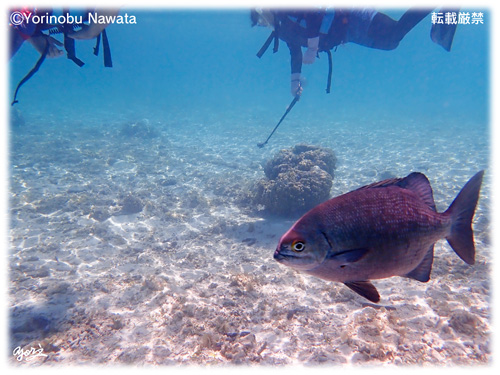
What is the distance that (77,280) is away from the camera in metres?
5.77

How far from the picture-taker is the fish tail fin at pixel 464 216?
1.96 m

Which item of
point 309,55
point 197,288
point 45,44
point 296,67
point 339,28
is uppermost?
point 339,28

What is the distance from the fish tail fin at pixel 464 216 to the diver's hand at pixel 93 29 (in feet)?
17.2

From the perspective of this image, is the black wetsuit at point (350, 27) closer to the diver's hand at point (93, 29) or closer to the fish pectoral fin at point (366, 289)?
the diver's hand at point (93, 29)

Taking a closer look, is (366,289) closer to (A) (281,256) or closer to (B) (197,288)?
(A) (281,256)

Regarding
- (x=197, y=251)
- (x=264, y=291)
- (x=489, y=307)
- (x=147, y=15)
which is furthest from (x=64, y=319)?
(x=147, y=15)

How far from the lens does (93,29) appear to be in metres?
4.45

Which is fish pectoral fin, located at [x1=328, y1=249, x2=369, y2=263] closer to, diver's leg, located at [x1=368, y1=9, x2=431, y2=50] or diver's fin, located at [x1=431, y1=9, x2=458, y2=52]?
diver's fin, located at [x1=431, y1=9, x2=458, y2=52]

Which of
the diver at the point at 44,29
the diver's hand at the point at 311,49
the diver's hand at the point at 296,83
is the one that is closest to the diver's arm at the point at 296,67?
the diver's hand at the point at 296,83

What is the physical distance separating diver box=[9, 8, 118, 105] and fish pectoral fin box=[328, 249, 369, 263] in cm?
495

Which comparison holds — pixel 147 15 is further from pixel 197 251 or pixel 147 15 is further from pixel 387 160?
pixel 197 251

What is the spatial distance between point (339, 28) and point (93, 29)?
23.3ft

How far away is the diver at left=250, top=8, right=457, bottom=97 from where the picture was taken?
7770mm

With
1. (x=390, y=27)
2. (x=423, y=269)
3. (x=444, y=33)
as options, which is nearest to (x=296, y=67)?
(x=390, y=27)
